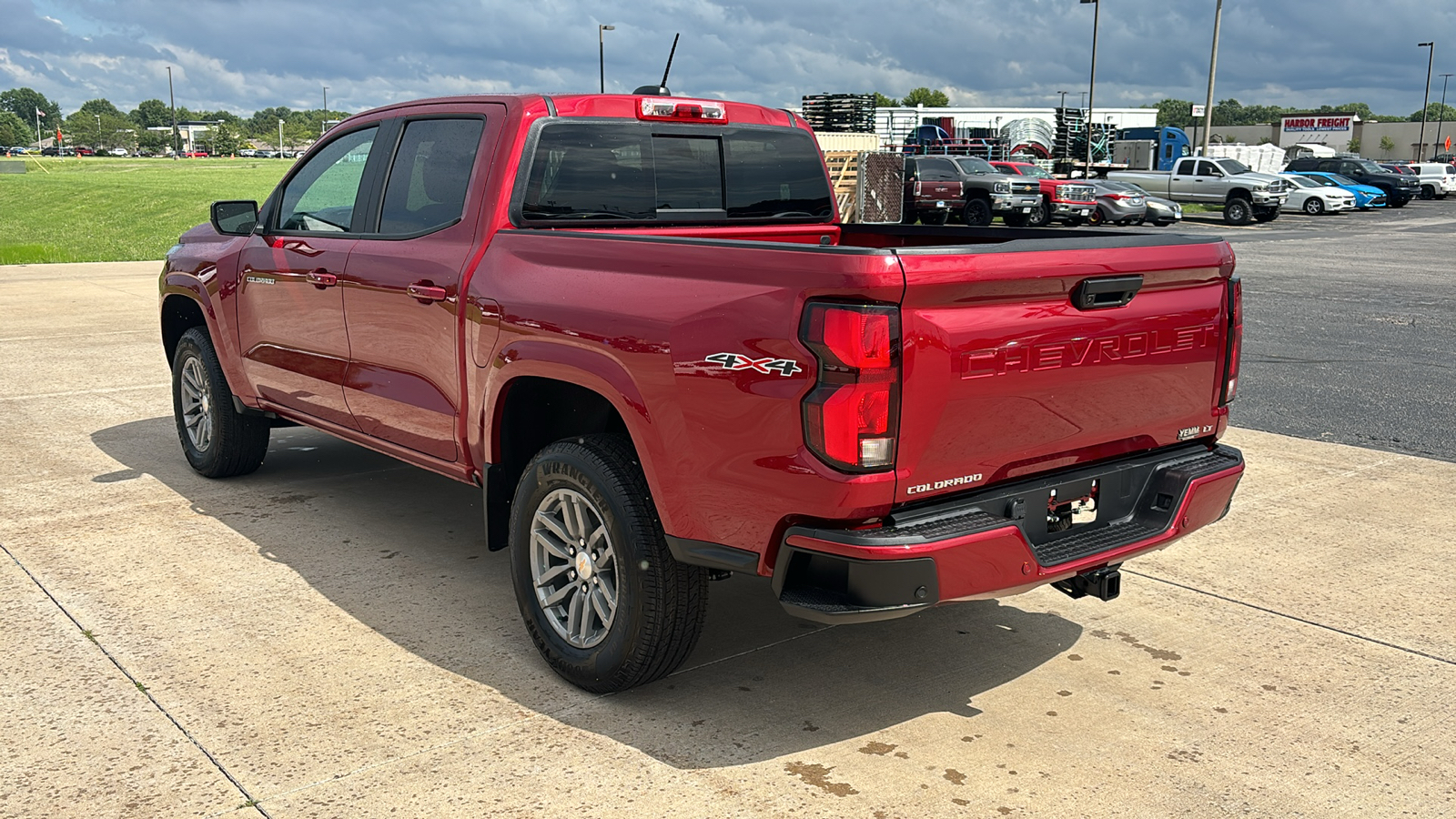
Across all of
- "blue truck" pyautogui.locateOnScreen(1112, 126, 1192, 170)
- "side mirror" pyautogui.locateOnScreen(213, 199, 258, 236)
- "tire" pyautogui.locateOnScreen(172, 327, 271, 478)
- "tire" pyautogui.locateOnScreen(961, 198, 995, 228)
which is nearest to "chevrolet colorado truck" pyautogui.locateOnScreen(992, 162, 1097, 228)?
"tire" pyautogui.locateOnScreen(961, 198, 995, 228)

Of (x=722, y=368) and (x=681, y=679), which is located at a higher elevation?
(x=722, y=368)

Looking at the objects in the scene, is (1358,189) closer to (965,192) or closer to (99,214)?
(965,192)

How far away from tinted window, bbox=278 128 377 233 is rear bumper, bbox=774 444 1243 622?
9.51 feet

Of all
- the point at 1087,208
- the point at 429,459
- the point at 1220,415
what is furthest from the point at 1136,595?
the point at 1087,208

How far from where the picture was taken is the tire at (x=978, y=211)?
30234 millimetres

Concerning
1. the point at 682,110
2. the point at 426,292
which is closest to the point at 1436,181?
the point at 682,110

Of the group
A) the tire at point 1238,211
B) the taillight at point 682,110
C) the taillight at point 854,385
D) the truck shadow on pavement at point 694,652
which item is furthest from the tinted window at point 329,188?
the tire at point 1238,211

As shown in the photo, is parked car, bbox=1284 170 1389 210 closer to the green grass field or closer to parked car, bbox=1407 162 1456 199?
parked car, bbox=1407 162 1456 199

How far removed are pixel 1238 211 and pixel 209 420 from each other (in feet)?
109

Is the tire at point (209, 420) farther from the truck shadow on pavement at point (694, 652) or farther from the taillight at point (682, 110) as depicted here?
the taillight at point (682, 110)

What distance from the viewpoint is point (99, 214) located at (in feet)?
110

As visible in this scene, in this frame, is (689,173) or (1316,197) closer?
(689,173)

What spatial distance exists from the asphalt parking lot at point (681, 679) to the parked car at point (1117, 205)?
83.7 feet

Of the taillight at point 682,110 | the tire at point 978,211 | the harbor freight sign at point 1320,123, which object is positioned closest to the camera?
the taillight at point 682,110
